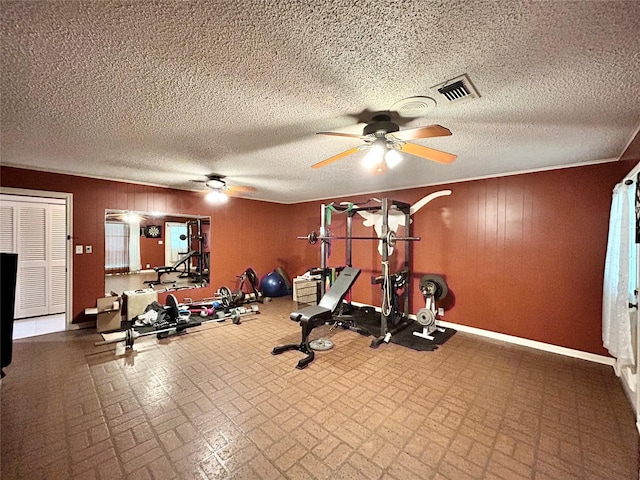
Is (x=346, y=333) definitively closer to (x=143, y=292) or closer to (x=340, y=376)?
(x=340, y=376)

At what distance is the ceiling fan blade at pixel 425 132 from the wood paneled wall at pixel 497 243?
280cm

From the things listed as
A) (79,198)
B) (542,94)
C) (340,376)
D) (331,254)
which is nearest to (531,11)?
(542,94)

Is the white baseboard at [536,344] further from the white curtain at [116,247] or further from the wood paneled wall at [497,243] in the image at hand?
the white curtain at [116,247]

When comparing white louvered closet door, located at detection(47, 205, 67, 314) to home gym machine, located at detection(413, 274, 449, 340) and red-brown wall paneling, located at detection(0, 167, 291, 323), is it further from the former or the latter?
home gym machine, located at detection(413, 274, 449, 340)

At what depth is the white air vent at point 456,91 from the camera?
164 centimetres

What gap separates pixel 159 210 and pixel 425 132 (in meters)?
5.20

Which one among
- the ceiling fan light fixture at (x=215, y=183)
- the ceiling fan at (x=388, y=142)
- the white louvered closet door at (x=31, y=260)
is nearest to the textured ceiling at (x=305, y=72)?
the ceiling fan at (x=388, y=142)

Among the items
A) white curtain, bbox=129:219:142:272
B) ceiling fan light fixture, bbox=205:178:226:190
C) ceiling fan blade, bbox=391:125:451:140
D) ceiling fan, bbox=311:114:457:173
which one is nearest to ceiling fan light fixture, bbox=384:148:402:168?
ceiling fan, bbox=311:114:457:173

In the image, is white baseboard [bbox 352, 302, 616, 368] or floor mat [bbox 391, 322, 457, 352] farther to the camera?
floor mat [bbox 391, 322, 457, 352]

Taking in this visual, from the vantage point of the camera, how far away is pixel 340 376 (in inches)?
113

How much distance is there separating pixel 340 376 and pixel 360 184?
3425 mm

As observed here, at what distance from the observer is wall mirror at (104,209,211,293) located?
473 centimetres

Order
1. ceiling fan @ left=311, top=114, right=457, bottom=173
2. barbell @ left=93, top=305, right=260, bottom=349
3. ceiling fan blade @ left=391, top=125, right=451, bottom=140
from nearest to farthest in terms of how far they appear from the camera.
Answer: ceiling fan blade @ left=391, top=125, right=451, bottom=140, ceiling fan @ left=311, top=114, right=457, bottom=173, barbell @ left=93, top=305, right=260, bottom=349

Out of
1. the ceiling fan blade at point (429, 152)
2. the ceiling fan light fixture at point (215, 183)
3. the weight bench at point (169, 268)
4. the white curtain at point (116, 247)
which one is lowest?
the weight bench at point (169, 268)
